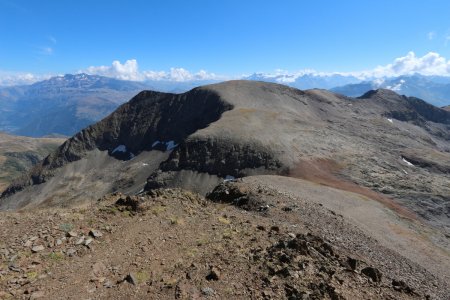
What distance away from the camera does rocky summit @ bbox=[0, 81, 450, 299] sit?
17266 mm

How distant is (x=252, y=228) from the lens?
957 inches

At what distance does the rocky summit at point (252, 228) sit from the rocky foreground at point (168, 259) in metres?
0.06

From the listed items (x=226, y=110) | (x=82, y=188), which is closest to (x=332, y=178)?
(x=226, y=110)

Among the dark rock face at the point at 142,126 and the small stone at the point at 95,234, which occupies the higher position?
the small stone at the point at 95,234

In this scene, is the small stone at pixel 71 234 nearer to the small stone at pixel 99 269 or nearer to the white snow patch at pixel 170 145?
the small stone at pixel 99 269

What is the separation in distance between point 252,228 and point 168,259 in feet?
22.1

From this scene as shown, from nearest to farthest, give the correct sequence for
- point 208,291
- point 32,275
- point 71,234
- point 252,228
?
point 32,275, point 208,291, point 71,234, point 252,228

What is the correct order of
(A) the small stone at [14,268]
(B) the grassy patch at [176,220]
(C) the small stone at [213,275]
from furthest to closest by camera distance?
(B) the grassy patch at [176,220], (C) the small stone at [213,275], (A) the small stone at [14,268]

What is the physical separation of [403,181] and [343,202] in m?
40.0

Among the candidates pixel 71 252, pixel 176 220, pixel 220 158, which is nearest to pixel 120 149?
pixel 220 158

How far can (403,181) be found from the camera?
294 feet

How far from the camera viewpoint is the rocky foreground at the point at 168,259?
16.6m

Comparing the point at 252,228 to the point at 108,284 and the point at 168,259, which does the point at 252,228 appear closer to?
the point at 168,259

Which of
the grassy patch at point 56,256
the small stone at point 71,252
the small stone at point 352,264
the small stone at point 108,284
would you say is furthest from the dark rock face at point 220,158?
the small stone at point 108,284
